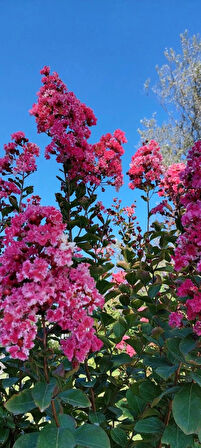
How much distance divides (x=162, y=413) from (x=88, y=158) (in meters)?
1.82

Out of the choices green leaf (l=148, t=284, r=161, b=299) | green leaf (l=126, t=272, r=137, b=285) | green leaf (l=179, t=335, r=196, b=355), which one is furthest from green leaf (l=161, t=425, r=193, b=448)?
green leaf (l=126, t=272, r=137, b=285)

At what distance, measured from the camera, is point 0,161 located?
3.20 meters

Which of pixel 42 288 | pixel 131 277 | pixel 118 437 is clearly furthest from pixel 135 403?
pixel 42 288

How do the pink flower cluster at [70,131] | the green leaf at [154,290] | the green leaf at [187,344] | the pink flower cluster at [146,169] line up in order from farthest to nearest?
the pink flower cluster at [146,169], the pink flower cluster at [70,131], the green leaf at [154,290], the green leaf at [187,344]

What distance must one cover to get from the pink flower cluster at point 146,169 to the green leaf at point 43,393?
2.67 metres

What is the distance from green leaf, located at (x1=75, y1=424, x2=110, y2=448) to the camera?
127 cm

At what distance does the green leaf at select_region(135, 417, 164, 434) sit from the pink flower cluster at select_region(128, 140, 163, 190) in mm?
2429

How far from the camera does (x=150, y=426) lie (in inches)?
61.8

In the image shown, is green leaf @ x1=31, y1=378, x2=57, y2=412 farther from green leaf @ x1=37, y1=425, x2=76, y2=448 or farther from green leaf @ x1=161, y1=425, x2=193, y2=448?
green leaf @ x1=161, y1=425, x2=193, y2=448

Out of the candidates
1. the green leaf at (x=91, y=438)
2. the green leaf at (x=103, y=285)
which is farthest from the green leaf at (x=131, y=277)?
the green leaf at (x=91, y=438)

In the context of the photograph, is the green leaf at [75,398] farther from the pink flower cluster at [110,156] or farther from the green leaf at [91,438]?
the pink flower cluster at [110,156]

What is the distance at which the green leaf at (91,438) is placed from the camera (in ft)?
4.16

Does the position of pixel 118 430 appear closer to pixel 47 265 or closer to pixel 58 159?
pixel 47 265

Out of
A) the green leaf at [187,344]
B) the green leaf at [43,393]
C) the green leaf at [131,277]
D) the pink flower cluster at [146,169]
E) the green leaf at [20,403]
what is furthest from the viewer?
the pink flower cluster at [146,169]
